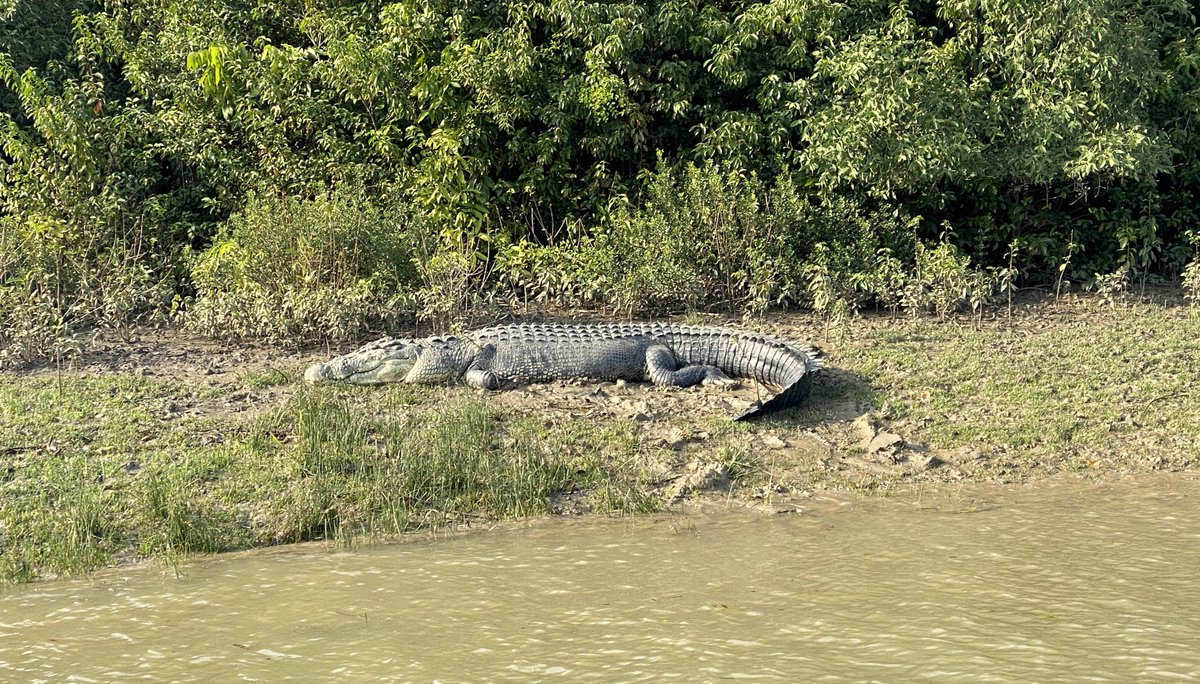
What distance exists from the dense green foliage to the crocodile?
1064 mm

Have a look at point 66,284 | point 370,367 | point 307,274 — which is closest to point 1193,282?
point 370,367

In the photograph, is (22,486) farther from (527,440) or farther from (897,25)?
(897,25)

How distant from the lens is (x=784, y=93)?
10.2m

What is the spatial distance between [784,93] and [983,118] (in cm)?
175

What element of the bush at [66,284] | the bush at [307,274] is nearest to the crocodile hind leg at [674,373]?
the bush at [307,274]

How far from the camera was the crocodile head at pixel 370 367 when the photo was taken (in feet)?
24.9

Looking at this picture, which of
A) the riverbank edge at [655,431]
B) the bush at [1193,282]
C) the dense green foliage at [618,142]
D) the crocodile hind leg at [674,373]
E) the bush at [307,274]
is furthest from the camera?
the bush at [1193,282]

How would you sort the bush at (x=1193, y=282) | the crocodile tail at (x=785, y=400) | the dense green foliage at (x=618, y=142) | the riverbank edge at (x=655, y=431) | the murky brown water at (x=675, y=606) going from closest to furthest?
the murky brown water at (x=675, y=606) < the riverbank edge at (x=655, y=431) < the crocodile tail at (x=785, y=400) < the dense green foliage at (x=618, y=142) < the bush at (x=1193, y=282)

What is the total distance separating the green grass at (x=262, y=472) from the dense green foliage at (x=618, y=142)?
2.05 m

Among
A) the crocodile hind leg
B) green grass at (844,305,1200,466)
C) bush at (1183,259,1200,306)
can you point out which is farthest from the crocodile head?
bush at (1183,259,1200,306)

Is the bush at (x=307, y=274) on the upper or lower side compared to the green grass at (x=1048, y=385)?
upper

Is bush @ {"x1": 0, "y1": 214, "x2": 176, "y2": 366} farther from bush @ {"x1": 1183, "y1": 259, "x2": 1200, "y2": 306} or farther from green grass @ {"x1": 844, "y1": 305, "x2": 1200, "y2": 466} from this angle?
bush @ {"x1": 1183, "y1": 259, "x2": 1200, "y2": 306}

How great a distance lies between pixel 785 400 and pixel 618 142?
4.07m

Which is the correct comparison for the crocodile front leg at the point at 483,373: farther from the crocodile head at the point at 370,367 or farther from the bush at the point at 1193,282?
the bush at the point at 1193,282
